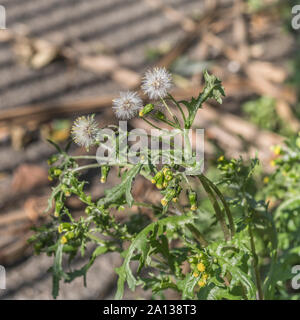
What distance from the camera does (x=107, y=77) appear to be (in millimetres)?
3584

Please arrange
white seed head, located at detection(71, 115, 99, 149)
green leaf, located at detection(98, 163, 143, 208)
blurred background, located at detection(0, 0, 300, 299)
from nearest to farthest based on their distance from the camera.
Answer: green leaf, located at detection(98, 163, 143, 208) → white seed head, located at detection(71, 115, 99, 149) → blurred background, located at detection(0, 0, 300, 299)

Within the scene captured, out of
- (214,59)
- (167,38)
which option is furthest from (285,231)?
(167,38)

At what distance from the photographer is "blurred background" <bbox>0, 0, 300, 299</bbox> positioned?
8.32 ft

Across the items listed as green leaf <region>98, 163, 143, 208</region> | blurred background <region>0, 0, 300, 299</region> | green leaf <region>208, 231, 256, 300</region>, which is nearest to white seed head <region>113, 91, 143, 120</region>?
green leaf <region>98, 163, 143, 208</region>

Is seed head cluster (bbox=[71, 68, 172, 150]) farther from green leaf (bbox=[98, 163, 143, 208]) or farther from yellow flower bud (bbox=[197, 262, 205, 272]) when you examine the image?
yellow flower bud (bbox=[197, 262, 205, 272])

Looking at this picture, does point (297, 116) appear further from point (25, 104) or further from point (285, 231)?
point (25, 104)

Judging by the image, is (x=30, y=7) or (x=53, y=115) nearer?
(x=53, y=115)

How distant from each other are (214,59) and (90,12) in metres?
1.36

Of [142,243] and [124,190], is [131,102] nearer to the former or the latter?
[124,190]

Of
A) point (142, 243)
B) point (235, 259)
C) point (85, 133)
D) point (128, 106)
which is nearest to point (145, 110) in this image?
point (128, 106)

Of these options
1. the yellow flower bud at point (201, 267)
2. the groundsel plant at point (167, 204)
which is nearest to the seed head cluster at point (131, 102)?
the groundsel plant at point (167, 204)

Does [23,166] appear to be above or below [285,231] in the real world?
above
